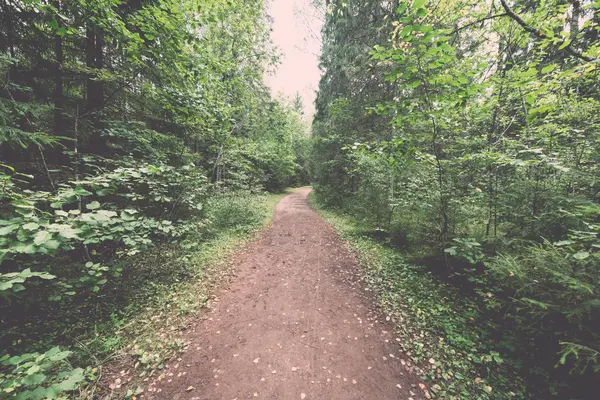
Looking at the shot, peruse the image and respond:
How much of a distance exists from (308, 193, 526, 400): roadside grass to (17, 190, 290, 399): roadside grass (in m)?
3.83

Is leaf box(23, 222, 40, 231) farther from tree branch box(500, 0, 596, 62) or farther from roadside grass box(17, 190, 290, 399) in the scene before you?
tree branch box(500, 0, 596, 62)

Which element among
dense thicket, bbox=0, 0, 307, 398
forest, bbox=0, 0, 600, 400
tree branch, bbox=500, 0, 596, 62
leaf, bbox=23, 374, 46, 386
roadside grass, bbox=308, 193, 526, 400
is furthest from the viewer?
tree branch, bbox=500, 0, 596, 62

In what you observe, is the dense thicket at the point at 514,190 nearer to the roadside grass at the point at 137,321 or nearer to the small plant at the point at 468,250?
the small plant at the point at 468,250

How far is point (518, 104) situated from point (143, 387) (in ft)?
31.5

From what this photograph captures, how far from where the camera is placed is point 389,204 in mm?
7770

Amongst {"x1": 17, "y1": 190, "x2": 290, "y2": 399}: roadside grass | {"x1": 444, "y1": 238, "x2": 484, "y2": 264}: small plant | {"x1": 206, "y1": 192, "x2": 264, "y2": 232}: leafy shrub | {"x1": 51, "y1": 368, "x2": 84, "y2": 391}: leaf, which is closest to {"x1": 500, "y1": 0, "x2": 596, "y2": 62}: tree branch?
{"x1": 444, "y1": 238, "x2": 484, "y2": 264}: small plant

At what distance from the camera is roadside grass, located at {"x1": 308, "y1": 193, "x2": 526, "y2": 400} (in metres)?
2.75

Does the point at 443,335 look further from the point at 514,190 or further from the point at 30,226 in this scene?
the point at 30,226

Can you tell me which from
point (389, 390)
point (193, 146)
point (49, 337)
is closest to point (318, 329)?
point (389, 390)

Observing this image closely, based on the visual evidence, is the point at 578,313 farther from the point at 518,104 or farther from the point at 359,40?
the point at 359,40

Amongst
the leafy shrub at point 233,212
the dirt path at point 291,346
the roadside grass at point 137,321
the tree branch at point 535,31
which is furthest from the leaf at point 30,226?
the tree branch at point 535,31

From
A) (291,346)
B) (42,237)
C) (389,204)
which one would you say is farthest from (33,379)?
(389,204)

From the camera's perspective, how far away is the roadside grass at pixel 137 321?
2.88m

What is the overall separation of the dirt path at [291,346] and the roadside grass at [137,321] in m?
0.34
